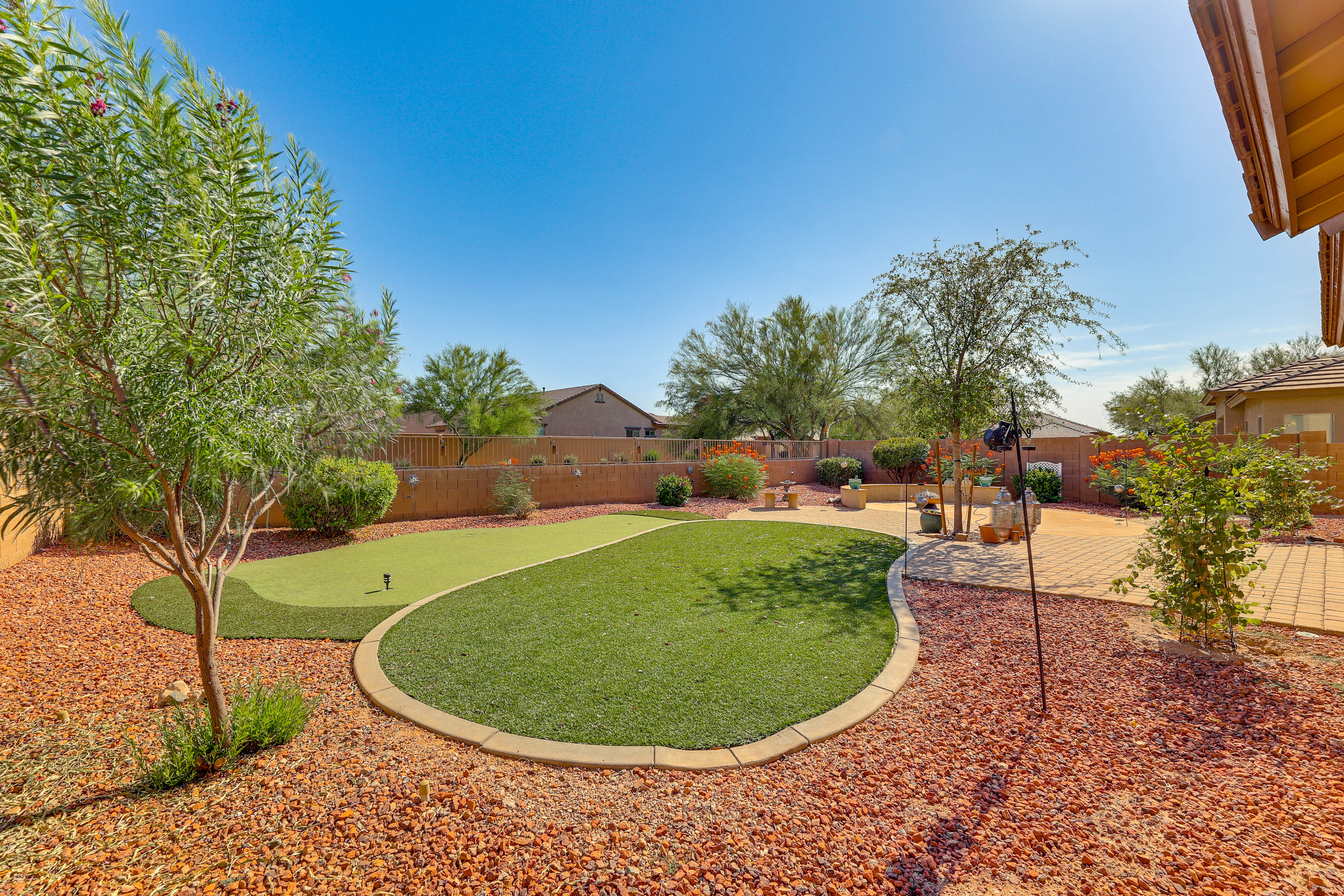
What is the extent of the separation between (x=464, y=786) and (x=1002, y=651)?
13.1 ft

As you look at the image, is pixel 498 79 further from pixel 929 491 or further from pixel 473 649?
pixel 929 491

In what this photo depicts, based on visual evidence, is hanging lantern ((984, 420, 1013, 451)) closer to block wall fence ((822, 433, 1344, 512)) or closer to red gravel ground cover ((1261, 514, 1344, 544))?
block wall fence ((822, 433, 1344, 512))

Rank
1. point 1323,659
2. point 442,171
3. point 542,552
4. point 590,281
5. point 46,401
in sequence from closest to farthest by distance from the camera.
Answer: point 46,401
point 1323,659
point 542,552
point 442,171
point 590,281

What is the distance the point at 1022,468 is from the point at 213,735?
227 inches

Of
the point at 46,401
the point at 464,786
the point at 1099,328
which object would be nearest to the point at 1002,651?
the point at 464,786

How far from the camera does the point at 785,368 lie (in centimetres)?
2562

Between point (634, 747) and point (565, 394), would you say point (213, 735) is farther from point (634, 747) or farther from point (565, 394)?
point (565, 394)

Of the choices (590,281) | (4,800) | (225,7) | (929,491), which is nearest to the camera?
(4,800)

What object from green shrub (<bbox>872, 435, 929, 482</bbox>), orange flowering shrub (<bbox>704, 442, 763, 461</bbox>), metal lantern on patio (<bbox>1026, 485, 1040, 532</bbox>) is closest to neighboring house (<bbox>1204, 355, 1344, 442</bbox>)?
metal lantern on patio (<bbox>1026, 485, 1040, 532</bbox>)

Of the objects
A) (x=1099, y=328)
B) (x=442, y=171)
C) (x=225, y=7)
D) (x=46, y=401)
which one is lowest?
(x=46, y=401)

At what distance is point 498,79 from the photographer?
8.59m

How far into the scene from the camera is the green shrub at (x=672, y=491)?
13.0m

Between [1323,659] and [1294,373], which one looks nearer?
[1323,659]

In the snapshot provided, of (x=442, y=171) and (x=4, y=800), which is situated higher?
(x=442, y=171)
